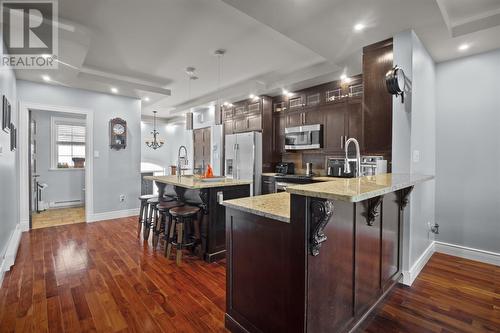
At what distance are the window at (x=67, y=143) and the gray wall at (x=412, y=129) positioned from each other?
6.97 meters

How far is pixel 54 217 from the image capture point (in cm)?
515

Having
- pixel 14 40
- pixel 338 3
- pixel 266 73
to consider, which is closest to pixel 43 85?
Result: pixel 14 40

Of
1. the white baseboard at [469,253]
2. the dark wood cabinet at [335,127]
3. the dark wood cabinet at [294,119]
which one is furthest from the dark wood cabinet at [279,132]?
the white baseboard at [469,253]

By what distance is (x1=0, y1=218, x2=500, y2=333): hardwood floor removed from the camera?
1.85 m

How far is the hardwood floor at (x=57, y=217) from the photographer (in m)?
4.65

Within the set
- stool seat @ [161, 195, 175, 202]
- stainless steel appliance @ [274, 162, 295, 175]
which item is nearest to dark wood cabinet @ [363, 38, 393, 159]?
stainless steel appliance @ [274, 162, 295, 175]

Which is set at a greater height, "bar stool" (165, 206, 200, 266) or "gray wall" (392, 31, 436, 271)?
"gray wall" (392, 31, 436, 271)

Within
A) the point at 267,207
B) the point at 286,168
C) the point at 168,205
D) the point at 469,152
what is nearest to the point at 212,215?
the point at 168,205

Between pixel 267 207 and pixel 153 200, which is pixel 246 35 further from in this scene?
pixel 153 200

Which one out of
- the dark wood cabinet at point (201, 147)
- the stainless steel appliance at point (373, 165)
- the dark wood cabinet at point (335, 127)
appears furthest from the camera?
the dark wood cabinet at point (201, 147)

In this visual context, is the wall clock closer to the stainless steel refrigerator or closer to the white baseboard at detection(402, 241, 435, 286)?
the white baseboard at detection(402, 241, 435, 286)

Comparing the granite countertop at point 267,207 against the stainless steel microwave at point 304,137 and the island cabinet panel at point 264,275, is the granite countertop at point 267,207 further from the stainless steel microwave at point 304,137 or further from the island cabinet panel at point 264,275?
the stainless steel microwave at point 304,137

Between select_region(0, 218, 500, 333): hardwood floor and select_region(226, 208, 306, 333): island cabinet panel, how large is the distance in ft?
1.03

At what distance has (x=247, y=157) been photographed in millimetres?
5219
